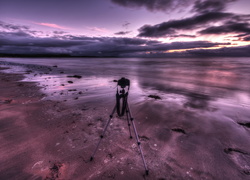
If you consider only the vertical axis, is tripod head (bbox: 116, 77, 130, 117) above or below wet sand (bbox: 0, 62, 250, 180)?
above

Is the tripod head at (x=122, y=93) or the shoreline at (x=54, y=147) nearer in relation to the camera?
the shoreline at (x=54, y=147)

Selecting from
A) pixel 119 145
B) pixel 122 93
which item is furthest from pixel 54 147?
pixel 122 93

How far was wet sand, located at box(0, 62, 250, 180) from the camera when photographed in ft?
11.3

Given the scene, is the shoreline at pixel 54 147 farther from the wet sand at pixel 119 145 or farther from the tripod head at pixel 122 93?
the tripod head at pixel 122 93

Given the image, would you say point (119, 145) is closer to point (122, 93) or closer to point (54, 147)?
point (122, 93)

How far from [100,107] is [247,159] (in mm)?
6500

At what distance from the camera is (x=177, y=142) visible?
15.4ft

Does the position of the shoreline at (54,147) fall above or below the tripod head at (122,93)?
below

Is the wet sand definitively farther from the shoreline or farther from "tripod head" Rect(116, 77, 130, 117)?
"tripod head" Rect(116, 77, 130, 117)

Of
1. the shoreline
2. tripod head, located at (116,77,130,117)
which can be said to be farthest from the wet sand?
tripod head, located at (116,77,130,117)

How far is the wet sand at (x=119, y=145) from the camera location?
3.45 m

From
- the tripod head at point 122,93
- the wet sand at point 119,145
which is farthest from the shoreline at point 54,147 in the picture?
the tripod head at point 122,93

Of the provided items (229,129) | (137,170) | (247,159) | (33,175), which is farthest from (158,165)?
(229,129)

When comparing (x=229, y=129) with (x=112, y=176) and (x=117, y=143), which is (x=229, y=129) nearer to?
(x=117, y=143)
